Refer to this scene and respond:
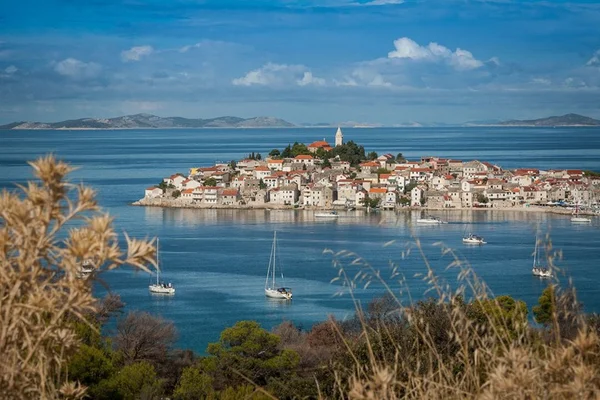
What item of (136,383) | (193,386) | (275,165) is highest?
(275,165)

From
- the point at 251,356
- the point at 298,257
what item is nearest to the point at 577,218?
the point at 298,257

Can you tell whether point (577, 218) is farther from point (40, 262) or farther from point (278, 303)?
point (40, 262)

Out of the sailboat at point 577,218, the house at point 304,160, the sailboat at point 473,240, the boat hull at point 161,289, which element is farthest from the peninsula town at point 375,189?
the boat hull at point 161,289

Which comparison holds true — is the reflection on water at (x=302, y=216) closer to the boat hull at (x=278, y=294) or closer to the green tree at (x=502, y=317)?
the boat hull at (x=278, y=294)

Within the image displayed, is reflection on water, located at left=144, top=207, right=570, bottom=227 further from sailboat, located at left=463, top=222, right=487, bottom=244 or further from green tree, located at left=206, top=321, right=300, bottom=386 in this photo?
green tree, located at left=206, top=321, right=300, bottom=386

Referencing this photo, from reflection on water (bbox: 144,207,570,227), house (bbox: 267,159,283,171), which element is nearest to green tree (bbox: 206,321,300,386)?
reflection on water (bbox: 144,207,570,227)
